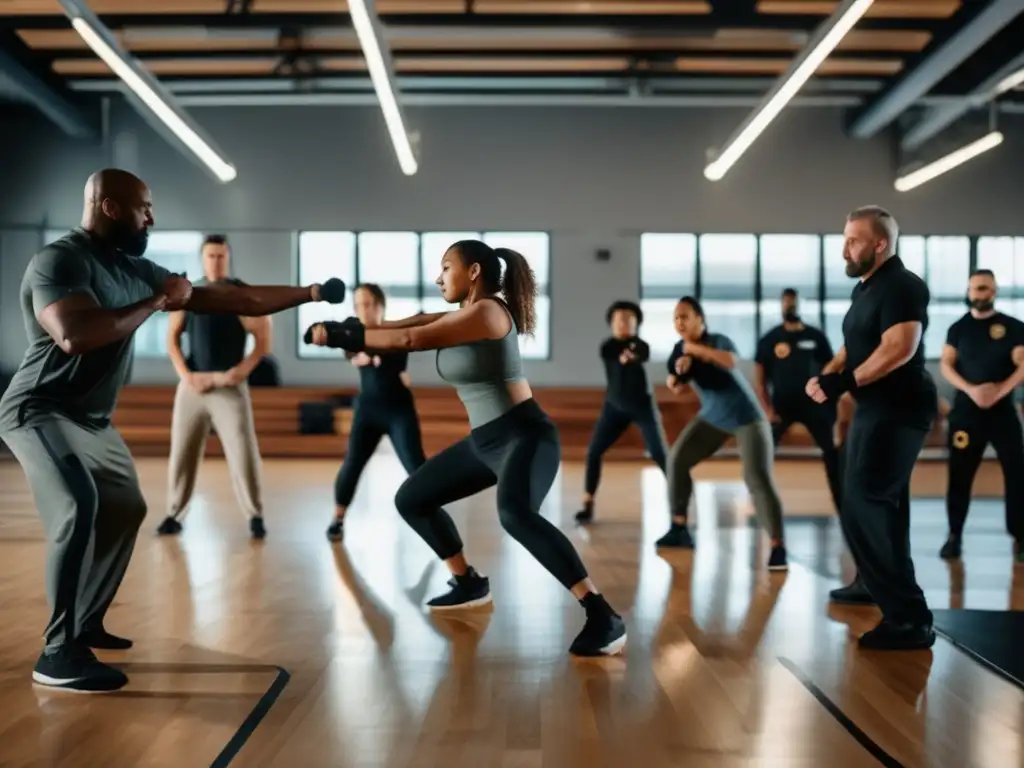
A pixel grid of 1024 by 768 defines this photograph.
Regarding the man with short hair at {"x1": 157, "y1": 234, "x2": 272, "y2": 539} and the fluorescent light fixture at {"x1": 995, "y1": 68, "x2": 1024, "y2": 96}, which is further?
the fluorescent light fixture at {"x1": 995, "y1": 68, "x2": 1024, "y2": 96}

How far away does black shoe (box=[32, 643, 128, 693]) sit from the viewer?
2.87 m

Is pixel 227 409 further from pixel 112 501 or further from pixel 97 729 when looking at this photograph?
pixel 97 729

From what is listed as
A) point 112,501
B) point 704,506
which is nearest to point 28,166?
point 704,506

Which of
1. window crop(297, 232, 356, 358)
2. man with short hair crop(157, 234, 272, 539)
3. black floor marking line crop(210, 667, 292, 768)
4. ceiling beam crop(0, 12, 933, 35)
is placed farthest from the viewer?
window crop(297, 232, 356, 358)

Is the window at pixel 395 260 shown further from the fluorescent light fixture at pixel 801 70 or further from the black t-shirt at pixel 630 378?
the black t-shirt at pixel 630 378

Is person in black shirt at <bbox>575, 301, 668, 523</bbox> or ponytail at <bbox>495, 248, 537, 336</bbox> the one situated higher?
ponytail at <bbox>495, 248, 537, 336</bbox>

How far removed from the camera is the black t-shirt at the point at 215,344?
17.8 feet

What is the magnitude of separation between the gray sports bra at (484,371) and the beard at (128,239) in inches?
37.1

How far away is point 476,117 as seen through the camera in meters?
13.7

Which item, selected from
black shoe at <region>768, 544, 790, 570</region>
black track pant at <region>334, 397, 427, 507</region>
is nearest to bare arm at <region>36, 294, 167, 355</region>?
black track pant at <region>334, 397, 427, 507</region>

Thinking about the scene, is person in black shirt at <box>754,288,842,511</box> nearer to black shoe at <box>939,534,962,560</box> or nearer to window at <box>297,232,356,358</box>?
black shoe at <box>939,534,962,560</box>

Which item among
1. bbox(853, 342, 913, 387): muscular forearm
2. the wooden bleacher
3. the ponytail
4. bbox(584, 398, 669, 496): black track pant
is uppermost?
the ponytail

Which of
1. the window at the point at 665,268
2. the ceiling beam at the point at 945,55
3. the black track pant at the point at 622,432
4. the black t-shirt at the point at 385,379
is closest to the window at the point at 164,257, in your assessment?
the window at the point at 665,268

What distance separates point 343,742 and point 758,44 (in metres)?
8.96
